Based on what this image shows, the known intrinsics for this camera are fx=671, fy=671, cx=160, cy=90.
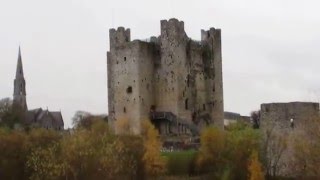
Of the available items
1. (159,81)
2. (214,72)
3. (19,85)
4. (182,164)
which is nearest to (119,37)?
(159,81)

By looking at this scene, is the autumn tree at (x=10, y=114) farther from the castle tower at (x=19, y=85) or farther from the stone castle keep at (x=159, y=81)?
the stone castle keep at (x=159, y=81)

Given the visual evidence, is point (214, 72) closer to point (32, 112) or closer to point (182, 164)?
point (182, 164)

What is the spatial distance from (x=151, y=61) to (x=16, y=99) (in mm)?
52962

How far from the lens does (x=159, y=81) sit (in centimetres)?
7450

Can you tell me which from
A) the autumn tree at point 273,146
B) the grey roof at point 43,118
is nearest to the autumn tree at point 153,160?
the autumn tree at point 273,146

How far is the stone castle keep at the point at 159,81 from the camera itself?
73188 mm

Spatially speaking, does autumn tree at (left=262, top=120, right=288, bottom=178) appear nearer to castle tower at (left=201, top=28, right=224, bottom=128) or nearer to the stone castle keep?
the stone castle keep

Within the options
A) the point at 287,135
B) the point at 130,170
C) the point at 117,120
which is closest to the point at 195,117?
the point at 117,120

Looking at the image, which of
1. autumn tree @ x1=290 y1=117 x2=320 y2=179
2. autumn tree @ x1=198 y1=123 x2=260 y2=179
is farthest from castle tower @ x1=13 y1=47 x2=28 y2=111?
autumn tree @ x1=290 y1=117 x2=320 y2=179

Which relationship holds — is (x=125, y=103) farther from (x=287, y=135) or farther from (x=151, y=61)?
(x=287, y=135)

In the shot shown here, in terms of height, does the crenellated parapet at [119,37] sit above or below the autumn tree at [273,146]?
above

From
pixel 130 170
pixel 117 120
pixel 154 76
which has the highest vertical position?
pixel 154 76

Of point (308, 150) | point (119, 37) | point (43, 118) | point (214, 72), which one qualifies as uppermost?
point (119, 37)

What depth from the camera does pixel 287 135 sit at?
122 feet
